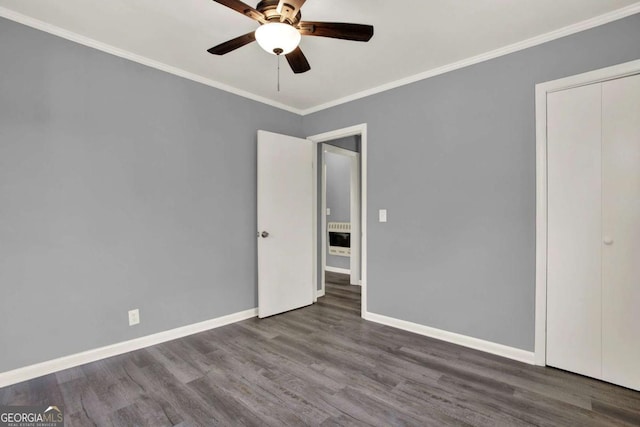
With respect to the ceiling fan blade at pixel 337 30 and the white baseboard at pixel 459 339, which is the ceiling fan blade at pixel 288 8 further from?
the white baseboard at pixel 459 339

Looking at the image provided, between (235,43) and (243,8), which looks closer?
(243,8)

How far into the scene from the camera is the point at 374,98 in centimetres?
345

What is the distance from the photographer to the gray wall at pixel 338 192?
596cm

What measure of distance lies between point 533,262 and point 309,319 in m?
2.20

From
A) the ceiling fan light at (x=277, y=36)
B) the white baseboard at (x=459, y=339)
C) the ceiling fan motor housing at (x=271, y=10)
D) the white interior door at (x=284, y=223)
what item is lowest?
the white baseboard at (x=459, y=339)

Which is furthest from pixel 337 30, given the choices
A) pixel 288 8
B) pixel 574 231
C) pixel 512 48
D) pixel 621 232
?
pixel 621 232

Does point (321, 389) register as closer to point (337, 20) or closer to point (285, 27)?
point (285, 27)

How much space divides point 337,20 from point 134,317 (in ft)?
9.42

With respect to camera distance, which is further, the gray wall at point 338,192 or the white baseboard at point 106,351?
the gray wall at point 338,192

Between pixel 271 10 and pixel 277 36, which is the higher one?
pixel 271 10

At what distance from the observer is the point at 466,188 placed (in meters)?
2.81

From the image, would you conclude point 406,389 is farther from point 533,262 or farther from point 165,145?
point 165,145

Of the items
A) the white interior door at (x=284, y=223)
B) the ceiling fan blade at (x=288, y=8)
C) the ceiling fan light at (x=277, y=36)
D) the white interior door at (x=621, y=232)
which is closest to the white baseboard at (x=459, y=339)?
the white interior door at (x=621, y=232)

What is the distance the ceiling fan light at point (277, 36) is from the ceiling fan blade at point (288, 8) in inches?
2.3
